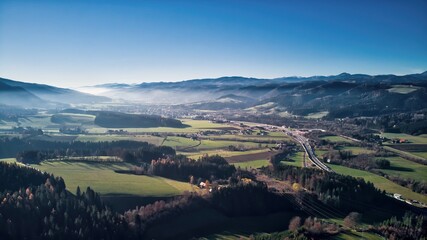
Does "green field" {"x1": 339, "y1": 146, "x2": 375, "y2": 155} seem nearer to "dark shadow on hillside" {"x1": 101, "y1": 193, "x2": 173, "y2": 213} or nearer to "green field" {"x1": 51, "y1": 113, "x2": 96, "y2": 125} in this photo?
"dark shadow on hillside" {"x1": 101, "y1": 193, "x2": 173, "y2": 213}

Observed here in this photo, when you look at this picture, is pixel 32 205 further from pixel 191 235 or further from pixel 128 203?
pixel 191 235

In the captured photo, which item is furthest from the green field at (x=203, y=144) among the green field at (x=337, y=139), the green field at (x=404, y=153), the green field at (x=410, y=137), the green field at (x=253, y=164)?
the green field at (x=410, y=137)

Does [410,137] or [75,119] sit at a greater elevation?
[75,119]

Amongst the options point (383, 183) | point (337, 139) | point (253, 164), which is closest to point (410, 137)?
point (337, 139)

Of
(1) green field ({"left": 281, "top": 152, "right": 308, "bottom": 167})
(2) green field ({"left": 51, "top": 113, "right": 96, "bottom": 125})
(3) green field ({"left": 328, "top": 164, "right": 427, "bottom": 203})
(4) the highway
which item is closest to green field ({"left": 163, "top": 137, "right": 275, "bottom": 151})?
(4) the highway

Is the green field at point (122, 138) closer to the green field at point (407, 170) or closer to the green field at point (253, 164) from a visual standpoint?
the green field at point (253, 164)

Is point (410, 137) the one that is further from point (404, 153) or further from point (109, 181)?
point (109, 181)
